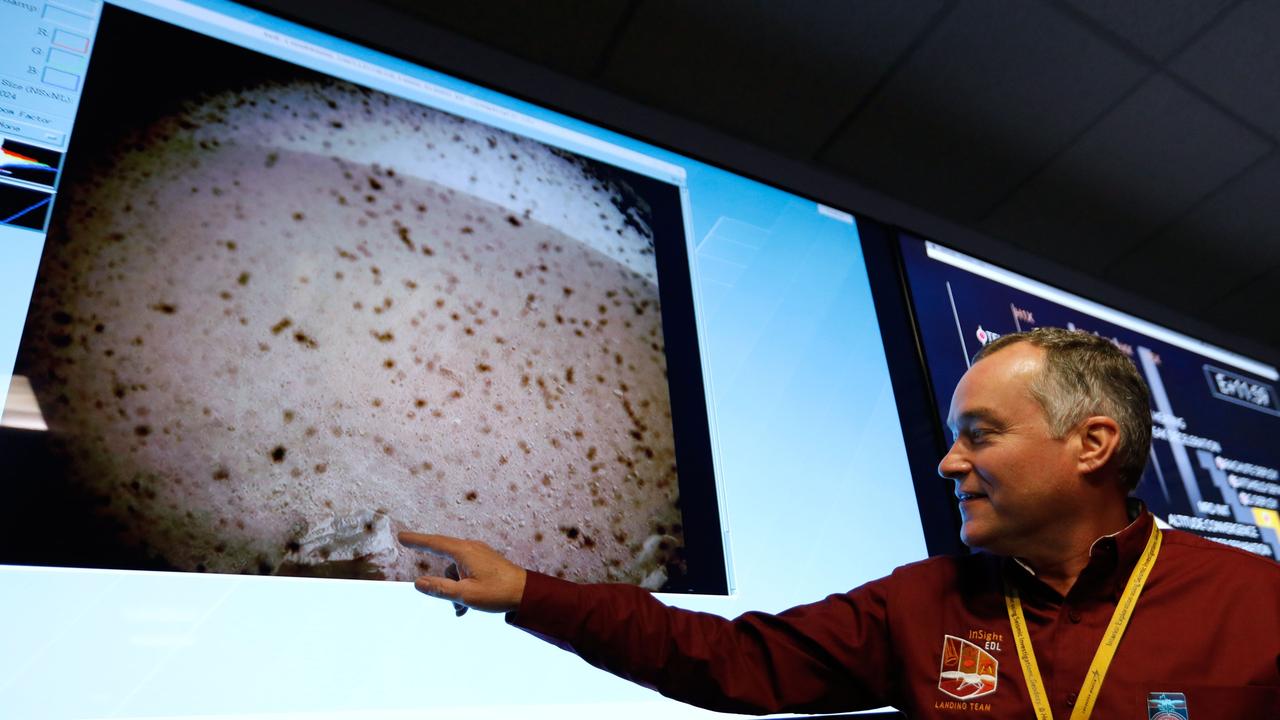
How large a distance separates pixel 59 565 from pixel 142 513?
0.11m

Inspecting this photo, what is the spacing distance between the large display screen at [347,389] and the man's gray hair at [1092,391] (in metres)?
0.62

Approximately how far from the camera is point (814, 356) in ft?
6.15

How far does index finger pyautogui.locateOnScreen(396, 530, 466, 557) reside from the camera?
0.87m

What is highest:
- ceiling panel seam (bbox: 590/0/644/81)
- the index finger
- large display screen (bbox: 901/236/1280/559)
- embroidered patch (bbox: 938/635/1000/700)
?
ceiling panel seam (bbox: 590/0/644/81)

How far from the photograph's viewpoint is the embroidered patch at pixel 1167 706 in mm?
913

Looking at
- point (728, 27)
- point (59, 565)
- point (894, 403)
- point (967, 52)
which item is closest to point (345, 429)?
point (59, 565)

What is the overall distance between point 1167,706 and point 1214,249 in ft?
9.06

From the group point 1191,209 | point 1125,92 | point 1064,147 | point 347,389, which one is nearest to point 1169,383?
point 1191,209

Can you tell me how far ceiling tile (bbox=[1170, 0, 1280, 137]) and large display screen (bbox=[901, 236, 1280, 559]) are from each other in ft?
2.30

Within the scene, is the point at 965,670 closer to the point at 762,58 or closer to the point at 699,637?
the point at 699,637

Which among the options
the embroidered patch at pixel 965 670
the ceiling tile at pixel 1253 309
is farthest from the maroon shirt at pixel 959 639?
the ceiling tile at pixel 1253 309

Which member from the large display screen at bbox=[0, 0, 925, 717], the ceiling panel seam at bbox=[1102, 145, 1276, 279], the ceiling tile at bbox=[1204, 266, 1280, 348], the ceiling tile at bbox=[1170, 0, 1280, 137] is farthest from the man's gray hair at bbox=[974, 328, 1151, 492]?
the ceiling tile at bbox=[1204, 266, 1280, 348]

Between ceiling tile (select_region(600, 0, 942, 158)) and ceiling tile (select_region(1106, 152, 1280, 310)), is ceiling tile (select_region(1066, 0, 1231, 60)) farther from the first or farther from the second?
ceiling tile (select_region(1106, 152, 1280, 310))

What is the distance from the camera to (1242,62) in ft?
7.25
